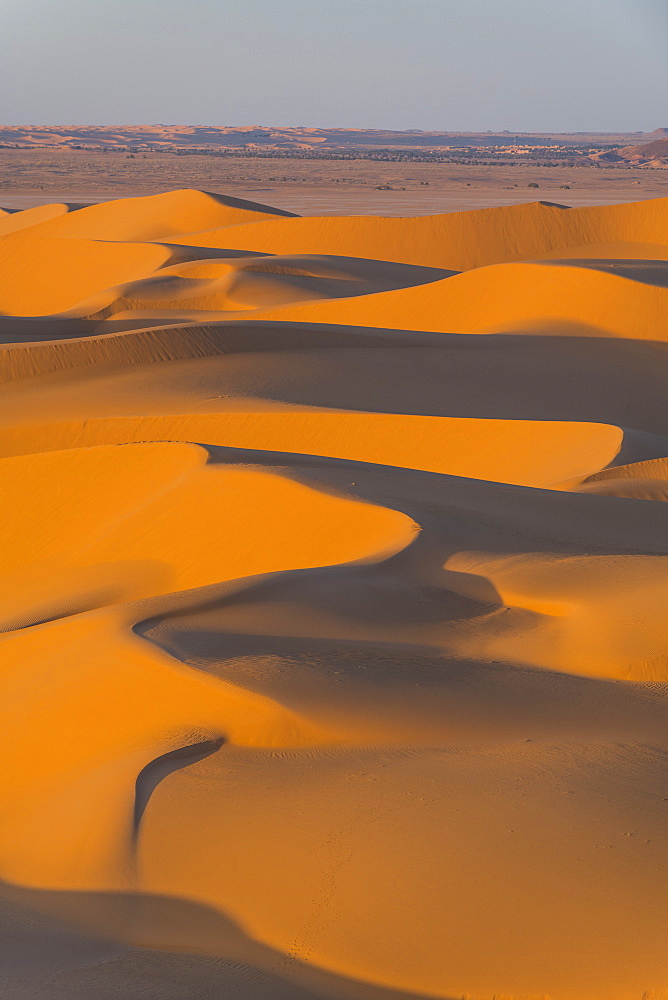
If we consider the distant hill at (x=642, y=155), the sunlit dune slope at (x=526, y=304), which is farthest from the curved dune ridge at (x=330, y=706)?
the distant hill at (x=642, y=155)

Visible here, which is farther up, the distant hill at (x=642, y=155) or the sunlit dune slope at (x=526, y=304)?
the distant hill at (x=642, y=155)

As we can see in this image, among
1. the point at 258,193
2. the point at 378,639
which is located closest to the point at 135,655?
the point at 378,639

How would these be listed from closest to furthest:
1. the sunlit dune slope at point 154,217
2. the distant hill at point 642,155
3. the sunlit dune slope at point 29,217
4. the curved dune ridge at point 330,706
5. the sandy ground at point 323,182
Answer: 1. the curved dune ridge at point 330,706
2. the sunlit dune slope at point 154,217
3. the sunlit dune slope at point 29,217
4. the sandy ground at point 323,182
5. the distant hill at point 642,155

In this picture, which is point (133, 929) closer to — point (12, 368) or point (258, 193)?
point (12, 368)

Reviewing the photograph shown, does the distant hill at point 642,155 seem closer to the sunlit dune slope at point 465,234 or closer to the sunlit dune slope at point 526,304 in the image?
the sunlit dune slope at point 465,234

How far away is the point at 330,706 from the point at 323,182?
72.4m

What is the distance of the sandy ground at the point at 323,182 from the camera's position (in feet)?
181

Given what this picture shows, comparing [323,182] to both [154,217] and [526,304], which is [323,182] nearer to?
[154,217]

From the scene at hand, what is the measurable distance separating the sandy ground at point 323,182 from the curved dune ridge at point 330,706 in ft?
124

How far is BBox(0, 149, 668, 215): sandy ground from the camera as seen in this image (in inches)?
2167

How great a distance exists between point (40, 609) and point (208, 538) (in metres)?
1.37

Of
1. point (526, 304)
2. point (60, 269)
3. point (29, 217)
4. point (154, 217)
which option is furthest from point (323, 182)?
point (526, 304)

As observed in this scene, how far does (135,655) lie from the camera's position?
5.34 metres

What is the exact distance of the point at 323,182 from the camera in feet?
242
